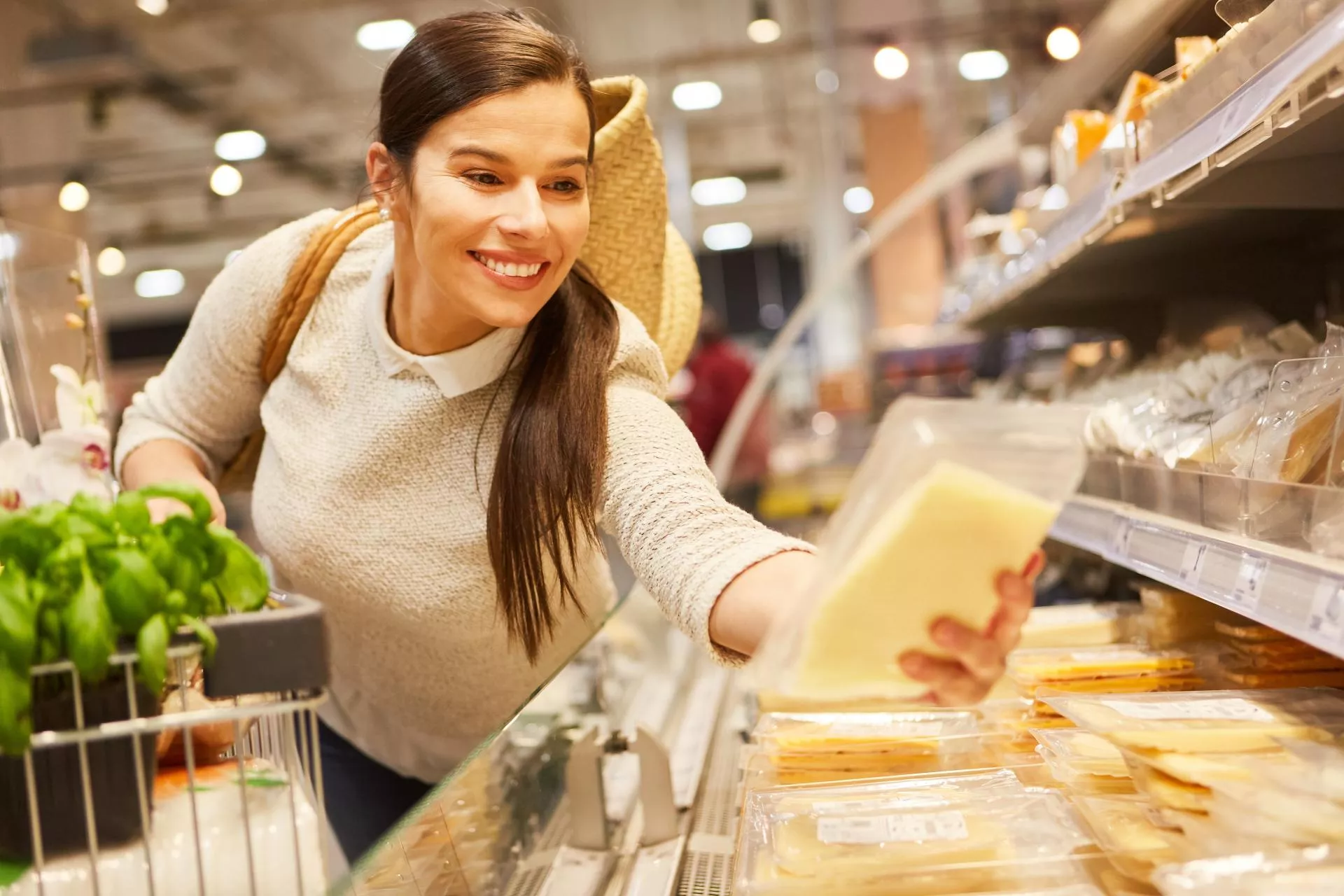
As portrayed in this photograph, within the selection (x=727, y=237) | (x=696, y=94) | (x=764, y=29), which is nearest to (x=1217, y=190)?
(x=764, y=29)

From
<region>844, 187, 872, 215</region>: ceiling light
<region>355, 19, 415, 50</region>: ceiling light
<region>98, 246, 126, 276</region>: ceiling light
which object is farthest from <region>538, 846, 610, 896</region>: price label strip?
<region>98, 246, 126, 276</region>: ceiling light

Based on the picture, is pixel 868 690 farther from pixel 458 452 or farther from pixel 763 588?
pixel 458 452

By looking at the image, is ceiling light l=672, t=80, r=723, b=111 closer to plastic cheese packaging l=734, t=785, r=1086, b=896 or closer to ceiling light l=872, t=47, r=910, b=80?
ceiling light l=872, t=47, r=910, b=80

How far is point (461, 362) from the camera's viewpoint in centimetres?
147

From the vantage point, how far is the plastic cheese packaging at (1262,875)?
0.82 metres

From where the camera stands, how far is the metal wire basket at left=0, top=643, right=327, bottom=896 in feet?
2.56

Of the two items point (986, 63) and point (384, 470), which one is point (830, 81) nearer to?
point (986, 63)

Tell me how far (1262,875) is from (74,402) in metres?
1.46

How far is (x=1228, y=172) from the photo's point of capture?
1447mm

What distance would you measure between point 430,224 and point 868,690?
2.63 ft

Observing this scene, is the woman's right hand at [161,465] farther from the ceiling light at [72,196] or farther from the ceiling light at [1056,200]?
the ceiling light at [72,196]

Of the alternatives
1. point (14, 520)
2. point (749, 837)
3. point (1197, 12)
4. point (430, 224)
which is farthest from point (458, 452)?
point (1197, 12)

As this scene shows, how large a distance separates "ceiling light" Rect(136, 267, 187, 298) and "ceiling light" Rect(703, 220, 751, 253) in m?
8.95

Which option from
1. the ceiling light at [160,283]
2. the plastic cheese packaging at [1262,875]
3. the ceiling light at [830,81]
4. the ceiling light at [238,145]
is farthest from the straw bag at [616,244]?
the ceiling light at [160,283]
